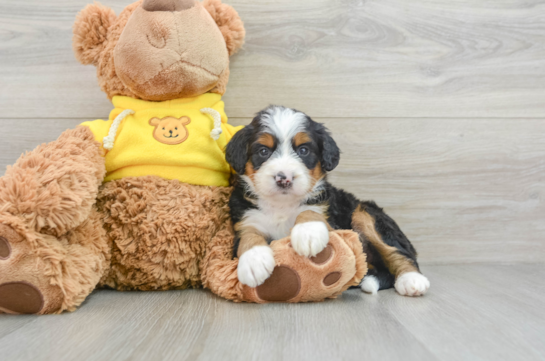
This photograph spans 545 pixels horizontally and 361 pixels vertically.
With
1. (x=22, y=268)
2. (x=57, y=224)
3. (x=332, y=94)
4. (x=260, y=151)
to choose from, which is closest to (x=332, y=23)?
(x=332, y=94)

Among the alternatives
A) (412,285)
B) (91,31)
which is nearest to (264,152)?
(412,285)

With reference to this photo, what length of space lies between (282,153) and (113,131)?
676mm

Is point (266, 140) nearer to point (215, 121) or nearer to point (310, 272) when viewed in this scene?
point (215, 121)

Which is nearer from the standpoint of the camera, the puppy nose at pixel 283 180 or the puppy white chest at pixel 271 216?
the puppy nose at pixel 283 180

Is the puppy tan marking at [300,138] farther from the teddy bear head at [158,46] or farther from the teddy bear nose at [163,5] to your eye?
the teddy bear nose at [163,5]

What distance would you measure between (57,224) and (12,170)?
0.25 m

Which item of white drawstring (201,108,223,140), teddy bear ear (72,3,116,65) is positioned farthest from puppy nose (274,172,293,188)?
teddy bear ear (72,3,116,65)

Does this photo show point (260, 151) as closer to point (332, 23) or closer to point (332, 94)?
point (332, 94)

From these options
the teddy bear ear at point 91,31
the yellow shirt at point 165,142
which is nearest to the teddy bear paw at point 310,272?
the yellow shirt at point 165,142

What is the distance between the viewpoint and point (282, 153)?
1.56 metres

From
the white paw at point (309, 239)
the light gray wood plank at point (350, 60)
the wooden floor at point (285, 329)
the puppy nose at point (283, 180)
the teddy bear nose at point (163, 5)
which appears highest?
the teddy bear nose at point (163, 5)

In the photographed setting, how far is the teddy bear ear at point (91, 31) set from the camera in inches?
66.6

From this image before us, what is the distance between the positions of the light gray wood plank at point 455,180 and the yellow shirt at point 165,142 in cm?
72

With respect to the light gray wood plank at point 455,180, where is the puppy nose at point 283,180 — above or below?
above
